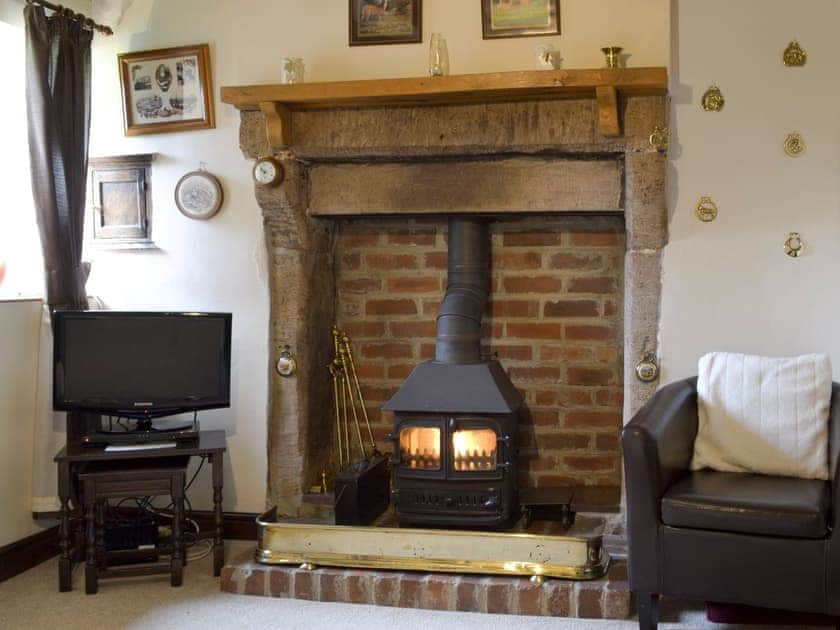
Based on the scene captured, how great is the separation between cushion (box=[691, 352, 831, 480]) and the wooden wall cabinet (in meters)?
2.32

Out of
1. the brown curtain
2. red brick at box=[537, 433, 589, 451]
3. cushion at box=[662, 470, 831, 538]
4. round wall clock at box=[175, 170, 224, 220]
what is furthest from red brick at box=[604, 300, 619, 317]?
the brown curtain

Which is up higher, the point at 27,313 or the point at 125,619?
the point at 27,313

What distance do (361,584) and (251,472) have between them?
2.74 feet

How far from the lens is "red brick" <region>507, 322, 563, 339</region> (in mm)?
4020

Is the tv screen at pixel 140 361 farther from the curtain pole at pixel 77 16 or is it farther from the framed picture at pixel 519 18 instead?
the framed picture at pixel 519 18

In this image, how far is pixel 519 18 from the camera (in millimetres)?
3578

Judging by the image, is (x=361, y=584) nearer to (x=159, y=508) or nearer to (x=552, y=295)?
(x=159, y=508)

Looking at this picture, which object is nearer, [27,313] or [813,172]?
[813,172]

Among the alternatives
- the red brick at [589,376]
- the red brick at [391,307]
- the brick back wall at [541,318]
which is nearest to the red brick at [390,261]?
the brick back wall at [541,318]

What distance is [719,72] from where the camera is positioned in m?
3.51

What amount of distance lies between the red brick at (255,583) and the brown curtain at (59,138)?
1288 mm

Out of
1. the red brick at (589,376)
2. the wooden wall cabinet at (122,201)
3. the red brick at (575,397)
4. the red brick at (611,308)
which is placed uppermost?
the wooden wall cabinet at (122,201)

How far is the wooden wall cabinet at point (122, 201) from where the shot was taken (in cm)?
404

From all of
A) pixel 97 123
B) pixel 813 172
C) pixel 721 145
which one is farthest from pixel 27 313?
pixel 813 172
